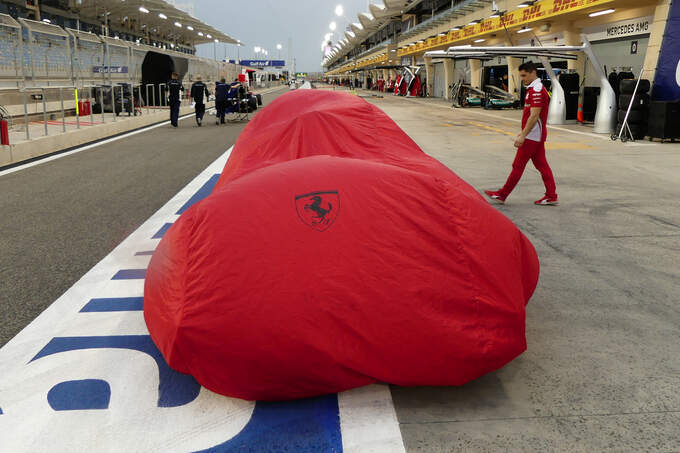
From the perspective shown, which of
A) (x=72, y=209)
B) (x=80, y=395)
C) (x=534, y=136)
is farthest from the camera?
(x=534, y=136)

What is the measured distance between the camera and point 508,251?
291 cm

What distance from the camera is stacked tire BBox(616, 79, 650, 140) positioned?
14.4 meters

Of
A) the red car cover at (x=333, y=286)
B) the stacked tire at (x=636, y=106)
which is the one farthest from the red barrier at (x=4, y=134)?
the stacked tire at (x=636, y=106)

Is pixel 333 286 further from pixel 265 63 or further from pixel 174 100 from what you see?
pixel 265 63

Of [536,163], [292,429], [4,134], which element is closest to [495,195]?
[536,163]

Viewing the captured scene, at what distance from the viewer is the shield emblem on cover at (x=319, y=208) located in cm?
262

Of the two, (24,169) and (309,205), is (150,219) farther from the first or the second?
(24,169)

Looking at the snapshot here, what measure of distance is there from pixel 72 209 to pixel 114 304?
10.6 ft

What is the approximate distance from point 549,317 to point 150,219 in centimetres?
428

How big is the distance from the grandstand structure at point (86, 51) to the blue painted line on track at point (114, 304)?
996 cm

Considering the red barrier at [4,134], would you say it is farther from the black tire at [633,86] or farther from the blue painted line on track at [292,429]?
the black tire at [633,86]

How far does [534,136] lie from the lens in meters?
6.98

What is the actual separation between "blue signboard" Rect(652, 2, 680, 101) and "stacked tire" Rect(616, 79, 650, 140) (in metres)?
0.55

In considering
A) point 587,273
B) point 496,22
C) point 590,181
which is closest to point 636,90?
point 590,181
